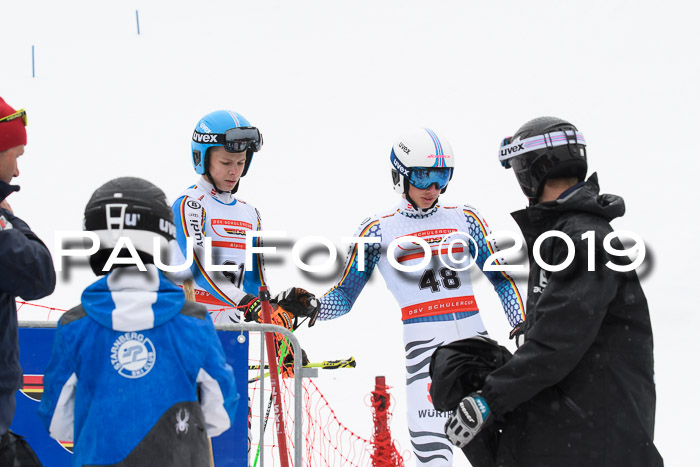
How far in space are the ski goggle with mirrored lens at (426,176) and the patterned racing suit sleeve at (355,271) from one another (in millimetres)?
366

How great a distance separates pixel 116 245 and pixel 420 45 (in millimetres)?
12545

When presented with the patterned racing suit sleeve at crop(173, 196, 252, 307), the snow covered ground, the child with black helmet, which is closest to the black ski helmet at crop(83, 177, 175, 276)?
the child with black helmet

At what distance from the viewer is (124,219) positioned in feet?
8.84

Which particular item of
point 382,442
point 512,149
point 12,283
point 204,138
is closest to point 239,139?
point 204,138

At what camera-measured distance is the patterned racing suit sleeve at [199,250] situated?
5.16m

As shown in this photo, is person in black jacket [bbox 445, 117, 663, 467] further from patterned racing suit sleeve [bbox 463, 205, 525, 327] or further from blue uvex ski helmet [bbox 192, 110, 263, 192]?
blue uvex ski helmet [bbox 192, 110, 263, 192]

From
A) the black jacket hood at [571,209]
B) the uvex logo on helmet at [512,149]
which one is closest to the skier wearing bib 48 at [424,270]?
the uvex logo on helmet at [512,149]

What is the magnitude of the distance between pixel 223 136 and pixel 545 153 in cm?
281

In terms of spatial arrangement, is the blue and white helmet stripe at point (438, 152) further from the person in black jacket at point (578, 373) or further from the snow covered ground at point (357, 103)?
the snow covered ground at point (357, 103)

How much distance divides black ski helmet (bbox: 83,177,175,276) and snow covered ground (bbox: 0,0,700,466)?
21.0ft

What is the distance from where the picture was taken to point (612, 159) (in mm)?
11641

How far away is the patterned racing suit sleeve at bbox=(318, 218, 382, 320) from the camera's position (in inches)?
210

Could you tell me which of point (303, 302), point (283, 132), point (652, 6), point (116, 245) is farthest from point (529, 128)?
point (652, 6)

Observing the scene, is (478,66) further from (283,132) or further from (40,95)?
(40,95)
